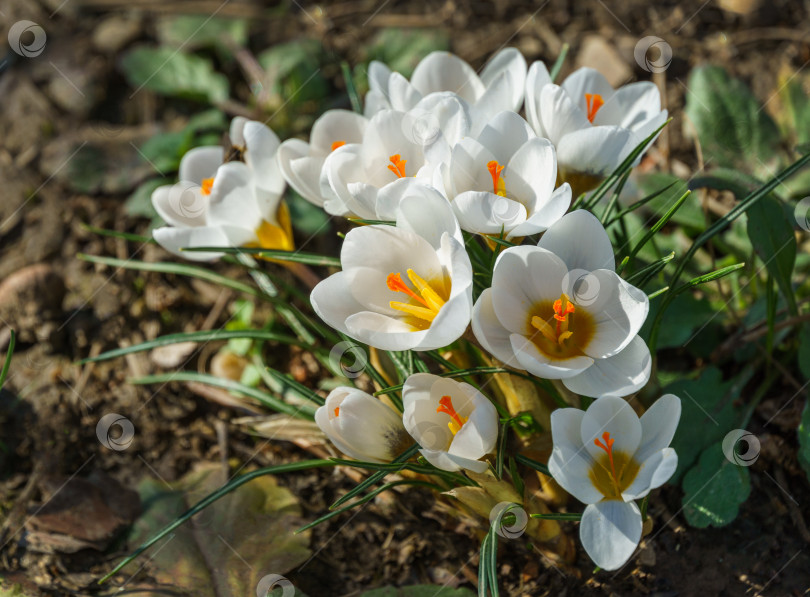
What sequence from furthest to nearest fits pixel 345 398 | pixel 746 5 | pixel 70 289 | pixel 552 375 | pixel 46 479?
pixel 746 5
pixel 70 289
pixel 46 479
pixel 345 398
pixel 552 375

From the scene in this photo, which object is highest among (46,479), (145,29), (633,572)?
(145,29)

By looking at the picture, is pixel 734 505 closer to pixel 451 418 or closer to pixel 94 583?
pixel 451 418

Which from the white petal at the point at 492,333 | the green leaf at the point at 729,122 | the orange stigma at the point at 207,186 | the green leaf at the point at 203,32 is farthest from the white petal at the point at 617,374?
the green leaf at the point at 203,32

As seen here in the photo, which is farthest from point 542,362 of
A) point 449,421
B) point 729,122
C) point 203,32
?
point 203,32

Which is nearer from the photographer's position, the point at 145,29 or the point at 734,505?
the point at 734,505

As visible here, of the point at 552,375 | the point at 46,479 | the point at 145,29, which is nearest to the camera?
the point at 552,375

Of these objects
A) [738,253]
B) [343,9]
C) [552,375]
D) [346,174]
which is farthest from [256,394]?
[343,9]

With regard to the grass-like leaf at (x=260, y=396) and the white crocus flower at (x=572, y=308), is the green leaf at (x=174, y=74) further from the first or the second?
the white crocus flower at (x=572, y=308)

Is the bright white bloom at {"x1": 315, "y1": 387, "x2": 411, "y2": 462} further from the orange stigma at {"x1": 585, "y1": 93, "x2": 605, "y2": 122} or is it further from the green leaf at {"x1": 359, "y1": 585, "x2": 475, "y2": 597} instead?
the orange stigma at {"x1": 585, "y1": 93, "x2": 605, "y2": 122}
